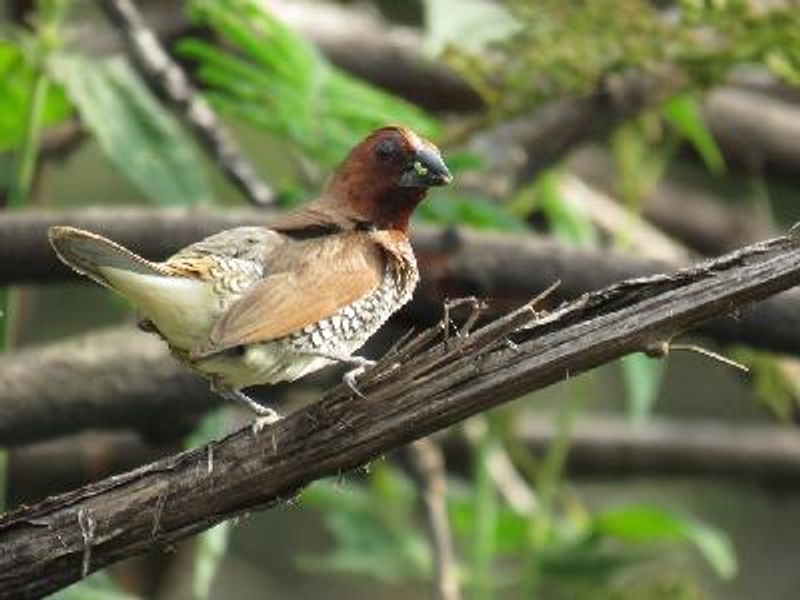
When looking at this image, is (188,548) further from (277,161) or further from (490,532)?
(277,161)

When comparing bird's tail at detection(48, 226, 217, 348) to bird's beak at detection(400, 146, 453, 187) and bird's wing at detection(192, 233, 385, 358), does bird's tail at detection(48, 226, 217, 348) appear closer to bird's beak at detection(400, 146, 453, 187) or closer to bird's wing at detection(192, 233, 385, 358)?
bird's wing at detection(192, 233, 385, 358)

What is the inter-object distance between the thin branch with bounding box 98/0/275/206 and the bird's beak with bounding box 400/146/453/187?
1.12 meters

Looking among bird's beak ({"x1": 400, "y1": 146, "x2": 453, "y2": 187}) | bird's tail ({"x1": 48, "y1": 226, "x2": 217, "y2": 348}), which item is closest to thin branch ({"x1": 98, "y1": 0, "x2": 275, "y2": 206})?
bird's beak ({"x1": 400, "y1": 146, "x2": 453, "y2": 187})

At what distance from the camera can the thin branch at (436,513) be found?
5.04 meters

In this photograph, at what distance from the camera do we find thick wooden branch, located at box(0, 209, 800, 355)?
13.5 feet

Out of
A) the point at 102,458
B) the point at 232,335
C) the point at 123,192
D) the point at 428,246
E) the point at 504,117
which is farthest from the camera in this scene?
the point at 123,192

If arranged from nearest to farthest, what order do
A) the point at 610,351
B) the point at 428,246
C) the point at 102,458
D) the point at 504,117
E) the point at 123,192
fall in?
the point at 610,351 → the point at 428,246 → the point at 504,117 → the point at 102,458 → the point at 123,192

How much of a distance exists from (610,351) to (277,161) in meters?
5.11

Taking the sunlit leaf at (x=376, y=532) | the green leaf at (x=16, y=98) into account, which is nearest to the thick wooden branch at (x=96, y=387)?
the green leaf at (x=16, y=98)

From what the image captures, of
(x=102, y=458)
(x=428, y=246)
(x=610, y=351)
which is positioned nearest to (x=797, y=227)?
(x=610, y=351)

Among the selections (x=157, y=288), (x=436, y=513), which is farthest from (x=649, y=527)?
(x=157, y=288)

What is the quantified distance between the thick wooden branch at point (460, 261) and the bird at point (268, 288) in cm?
75

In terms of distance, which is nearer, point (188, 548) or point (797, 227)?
point (797, 227)

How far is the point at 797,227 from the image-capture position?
2.89 m
